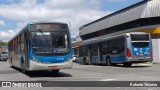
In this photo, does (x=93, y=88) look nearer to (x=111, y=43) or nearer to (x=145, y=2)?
(x=111, y=43)

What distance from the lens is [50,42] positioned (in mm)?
18891

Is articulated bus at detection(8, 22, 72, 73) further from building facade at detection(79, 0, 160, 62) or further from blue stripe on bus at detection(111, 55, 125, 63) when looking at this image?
building facade at detection(79, 0, 160, 62)

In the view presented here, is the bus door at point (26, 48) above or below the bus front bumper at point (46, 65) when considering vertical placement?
above

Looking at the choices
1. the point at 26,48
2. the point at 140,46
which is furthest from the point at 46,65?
the point at 140,46

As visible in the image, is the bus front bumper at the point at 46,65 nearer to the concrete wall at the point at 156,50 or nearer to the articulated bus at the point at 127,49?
the articulated bus at the point at 127,49

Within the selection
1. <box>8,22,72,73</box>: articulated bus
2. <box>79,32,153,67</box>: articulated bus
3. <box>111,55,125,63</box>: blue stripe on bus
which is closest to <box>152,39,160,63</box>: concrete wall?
<box>79,32,153,67</box>: articulated bus

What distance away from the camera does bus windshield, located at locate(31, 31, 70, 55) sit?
61.6ft

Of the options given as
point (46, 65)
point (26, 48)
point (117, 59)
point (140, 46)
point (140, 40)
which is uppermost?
point (140, 40)

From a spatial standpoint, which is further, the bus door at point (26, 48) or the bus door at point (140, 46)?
the bus door at point (140, 46)

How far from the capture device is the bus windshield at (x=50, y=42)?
18.8 meters

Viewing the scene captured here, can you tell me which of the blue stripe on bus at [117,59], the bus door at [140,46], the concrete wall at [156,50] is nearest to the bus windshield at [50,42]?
the bus door at [140,46]

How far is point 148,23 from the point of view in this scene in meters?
41.8

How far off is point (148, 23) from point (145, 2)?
11.4 ft

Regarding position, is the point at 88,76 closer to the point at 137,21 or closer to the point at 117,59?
the point at 117,59
